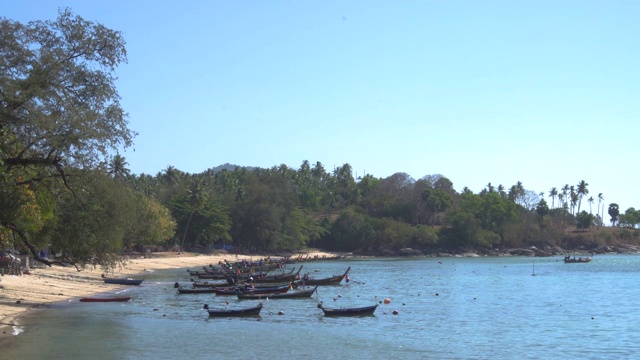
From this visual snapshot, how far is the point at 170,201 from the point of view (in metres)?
99.3

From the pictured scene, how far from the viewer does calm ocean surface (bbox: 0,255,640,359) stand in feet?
79.9

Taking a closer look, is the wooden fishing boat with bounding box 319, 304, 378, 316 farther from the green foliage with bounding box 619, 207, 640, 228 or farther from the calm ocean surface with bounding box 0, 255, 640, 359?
the green foliage with bounding box 619, 207, 640, 228

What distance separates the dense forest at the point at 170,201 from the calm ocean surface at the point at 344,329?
12.2ft

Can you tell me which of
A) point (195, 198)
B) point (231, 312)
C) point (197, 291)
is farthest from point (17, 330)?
point (195, 198)

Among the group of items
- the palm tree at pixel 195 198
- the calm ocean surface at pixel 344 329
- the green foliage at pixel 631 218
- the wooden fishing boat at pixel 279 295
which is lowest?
the calm ocean surface at pixel 344 329

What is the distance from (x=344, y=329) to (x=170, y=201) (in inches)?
2883

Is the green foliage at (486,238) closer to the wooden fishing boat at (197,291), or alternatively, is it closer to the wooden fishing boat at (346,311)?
the wooden fishing boat at (197,291)

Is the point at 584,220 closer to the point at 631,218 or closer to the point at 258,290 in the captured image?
the point at 631,218

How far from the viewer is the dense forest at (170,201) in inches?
835

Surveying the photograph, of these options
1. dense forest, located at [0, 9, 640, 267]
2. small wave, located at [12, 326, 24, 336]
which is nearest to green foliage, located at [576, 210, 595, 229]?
dense forest, located at [0, 9, 640, 267]

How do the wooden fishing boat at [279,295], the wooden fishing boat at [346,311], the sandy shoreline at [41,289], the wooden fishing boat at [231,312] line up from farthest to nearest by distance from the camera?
1. the wooden fishing boat at [279,295]
2. the wooden fishing boat at [346,311]
3. the wooden fishing boat at [231,312]
4. the sandy shoreline at [41,289]

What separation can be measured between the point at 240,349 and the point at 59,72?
39.2 ft

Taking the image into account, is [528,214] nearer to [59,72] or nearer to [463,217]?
[463,217]

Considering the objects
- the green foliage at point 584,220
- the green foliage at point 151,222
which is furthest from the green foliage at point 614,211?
the green foliage at point 151,222
